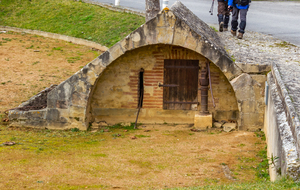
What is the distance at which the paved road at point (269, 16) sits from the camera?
14.2 metres

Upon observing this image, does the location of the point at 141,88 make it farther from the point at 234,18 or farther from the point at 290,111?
the point at 290,111

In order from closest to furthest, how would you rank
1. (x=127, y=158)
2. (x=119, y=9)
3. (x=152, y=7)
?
(x=127, y=158) → (x=152, y=7) → (x=119, y=9)

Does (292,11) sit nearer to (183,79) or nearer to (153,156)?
(183,79)

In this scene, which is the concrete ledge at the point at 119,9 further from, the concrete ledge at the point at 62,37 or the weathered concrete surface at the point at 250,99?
the weathered concrete surface at the point at 250,99

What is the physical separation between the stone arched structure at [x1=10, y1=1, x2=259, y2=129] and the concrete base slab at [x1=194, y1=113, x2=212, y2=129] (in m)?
0.77

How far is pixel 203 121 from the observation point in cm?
976

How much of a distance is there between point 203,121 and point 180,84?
122 centimetres

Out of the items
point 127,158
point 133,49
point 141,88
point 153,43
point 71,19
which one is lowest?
point 127,158

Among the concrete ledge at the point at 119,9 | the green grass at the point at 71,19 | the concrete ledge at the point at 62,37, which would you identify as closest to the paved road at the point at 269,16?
the concrete ledge at the point at 119,9

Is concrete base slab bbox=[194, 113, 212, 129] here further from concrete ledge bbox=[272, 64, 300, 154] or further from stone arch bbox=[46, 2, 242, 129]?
concrete ledge bbox=[272, 64, 300, 154]

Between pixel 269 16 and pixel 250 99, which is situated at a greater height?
pixel 269 16

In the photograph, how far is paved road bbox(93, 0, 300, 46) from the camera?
14.2 metres

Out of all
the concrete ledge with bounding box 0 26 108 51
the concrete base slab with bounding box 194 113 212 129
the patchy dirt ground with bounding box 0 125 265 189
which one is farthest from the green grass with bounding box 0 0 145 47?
the patchy dirt ground with bounding box 0 125 265 189

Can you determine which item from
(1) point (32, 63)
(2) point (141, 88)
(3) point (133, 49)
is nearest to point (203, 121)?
(2) point (141, 88)
